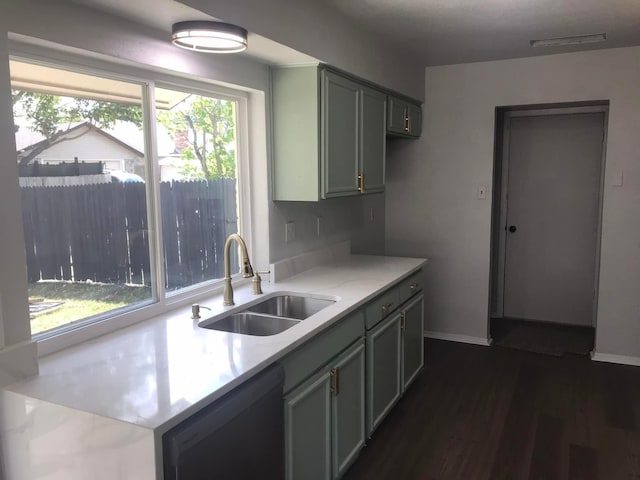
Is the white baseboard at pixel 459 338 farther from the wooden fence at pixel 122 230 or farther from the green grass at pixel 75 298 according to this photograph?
the green grass at pixel 75 298

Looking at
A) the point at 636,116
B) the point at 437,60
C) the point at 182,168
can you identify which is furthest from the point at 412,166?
the point at 182,168

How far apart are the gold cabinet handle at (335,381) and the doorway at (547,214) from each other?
2790 millimetres

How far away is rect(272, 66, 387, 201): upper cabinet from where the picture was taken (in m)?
2.82

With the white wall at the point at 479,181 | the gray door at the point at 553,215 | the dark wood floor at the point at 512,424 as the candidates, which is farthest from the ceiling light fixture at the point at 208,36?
the gray door at the point at 553,215

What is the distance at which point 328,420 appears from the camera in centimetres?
229

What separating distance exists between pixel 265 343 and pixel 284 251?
4.25ft

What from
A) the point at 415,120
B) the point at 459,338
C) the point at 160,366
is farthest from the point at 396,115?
the point at 160,366

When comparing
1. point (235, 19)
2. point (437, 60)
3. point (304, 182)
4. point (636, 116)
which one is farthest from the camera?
point (437, 60)

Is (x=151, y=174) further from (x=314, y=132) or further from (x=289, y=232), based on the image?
(x=289, y=232)

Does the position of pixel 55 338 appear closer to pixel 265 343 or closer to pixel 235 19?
pixel 265 343

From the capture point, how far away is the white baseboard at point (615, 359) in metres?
3.98

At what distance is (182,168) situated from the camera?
2574 mm

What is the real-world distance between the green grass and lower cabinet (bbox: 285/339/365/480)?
0.85 m

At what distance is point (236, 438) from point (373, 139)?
2.30m
